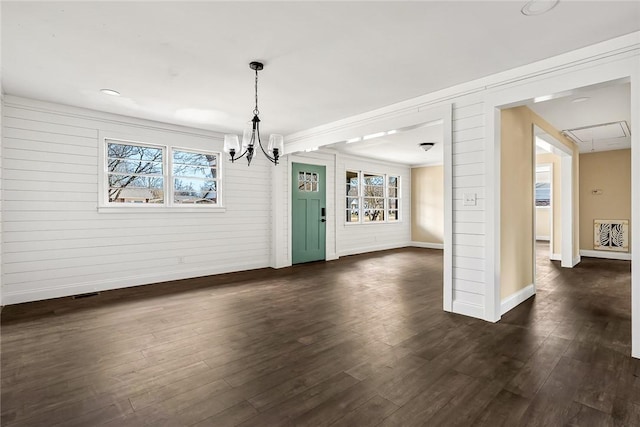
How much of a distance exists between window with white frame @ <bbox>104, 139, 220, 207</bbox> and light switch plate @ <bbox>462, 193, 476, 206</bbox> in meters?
4.23

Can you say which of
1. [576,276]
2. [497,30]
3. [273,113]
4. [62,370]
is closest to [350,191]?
[273,113]

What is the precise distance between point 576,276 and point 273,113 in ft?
19.2

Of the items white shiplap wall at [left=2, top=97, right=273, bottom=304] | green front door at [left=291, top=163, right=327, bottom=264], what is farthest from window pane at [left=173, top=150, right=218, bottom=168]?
green front door at [left=291, top=163, right=327, bottom=264]

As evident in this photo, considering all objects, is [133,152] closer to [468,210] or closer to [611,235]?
[468,210]

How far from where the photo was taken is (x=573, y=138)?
6172mm

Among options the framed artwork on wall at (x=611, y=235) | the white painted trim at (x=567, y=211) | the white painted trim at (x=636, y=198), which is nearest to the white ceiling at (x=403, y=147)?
the white painted trim at (x=567, y=211)

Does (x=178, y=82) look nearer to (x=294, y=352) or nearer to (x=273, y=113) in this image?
(x=273, y=113)

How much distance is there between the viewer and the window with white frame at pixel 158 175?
16.3ft

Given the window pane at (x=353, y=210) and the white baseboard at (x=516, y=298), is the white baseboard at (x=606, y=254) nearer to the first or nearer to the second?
the white baseboard at (x=516, y=298)

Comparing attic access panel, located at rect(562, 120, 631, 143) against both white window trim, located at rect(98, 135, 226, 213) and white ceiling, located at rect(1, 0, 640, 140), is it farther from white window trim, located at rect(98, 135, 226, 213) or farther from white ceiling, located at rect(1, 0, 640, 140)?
white window trim, located at rect(98, 135, 226, 213)

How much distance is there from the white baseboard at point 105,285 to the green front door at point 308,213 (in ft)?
4.68

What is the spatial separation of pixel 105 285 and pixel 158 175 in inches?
72.6

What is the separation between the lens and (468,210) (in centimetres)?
363

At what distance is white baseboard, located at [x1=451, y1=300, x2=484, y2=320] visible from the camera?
357cm
